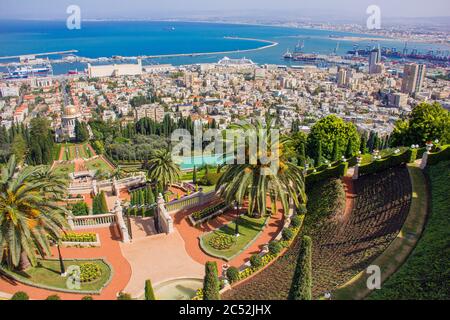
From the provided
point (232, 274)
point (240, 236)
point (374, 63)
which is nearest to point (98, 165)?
point (240, 236)

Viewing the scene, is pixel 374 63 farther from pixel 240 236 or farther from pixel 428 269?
pixel 428 269

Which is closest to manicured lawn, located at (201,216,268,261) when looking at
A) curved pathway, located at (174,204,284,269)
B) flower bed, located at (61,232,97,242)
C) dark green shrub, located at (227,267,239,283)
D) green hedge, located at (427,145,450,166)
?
curved pathway, located at (174,204,284,269)

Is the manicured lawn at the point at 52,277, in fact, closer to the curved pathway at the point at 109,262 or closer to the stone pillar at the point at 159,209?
the curved pathway at the point at 109,262

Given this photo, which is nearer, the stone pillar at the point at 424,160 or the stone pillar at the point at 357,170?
the stone pillar at the point at 424,160

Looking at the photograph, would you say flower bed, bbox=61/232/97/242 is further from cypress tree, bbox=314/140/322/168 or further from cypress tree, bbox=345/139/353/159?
cypress tree, bbox=345/139/353/159

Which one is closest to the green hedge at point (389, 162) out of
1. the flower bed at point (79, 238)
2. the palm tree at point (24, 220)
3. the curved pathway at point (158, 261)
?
the curved pathway at point (158, 261)

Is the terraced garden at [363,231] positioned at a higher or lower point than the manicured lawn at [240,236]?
higher

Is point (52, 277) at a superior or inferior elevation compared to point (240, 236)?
inferior

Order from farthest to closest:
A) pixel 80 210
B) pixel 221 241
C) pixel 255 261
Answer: pixel 80 210 → pixel 221 241 → pixel 255 261
